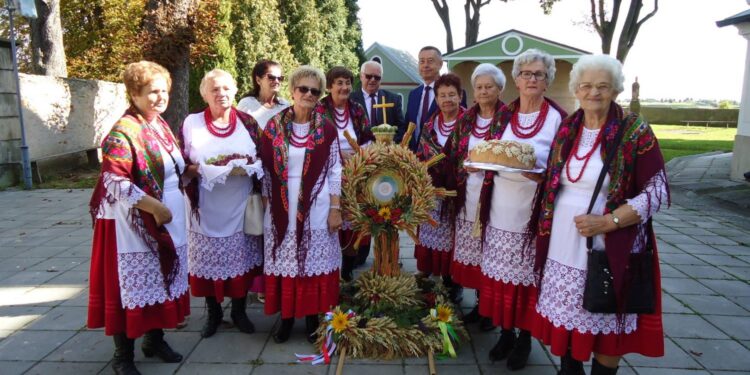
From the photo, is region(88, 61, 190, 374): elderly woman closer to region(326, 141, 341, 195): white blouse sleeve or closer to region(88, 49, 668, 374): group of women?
region(88, 49, 668, 374): group of women

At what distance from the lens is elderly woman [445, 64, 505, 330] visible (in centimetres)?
368

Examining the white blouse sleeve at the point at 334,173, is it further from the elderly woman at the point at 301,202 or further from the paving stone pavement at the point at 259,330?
the paving stone pavement at the point at 259,330

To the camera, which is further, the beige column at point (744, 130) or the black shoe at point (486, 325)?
the beige column at point (744, 130)

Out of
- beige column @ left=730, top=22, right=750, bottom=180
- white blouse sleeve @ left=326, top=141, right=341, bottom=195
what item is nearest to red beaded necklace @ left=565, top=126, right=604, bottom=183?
white blouse sleeve @ left=326, top=141, right=341, bottom=195

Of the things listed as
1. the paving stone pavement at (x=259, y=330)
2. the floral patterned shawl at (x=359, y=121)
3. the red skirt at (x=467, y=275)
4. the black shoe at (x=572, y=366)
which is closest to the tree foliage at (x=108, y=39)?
the paving stone pavement at (x=259, y=330)

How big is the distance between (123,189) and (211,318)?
1.45m

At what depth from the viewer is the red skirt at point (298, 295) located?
353 centimetres

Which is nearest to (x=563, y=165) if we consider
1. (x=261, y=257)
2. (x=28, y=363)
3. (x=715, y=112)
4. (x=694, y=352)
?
(x=694, y=352)

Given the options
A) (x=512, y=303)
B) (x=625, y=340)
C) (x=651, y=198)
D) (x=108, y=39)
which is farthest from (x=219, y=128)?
(x=108, y=39)

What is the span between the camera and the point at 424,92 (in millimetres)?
5051

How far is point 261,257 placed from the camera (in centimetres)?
389

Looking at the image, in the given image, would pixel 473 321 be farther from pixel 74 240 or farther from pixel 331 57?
pixel 331 57

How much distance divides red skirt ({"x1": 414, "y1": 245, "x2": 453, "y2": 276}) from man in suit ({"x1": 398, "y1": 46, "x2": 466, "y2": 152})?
106 cm

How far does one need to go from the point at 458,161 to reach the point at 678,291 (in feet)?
9.45
